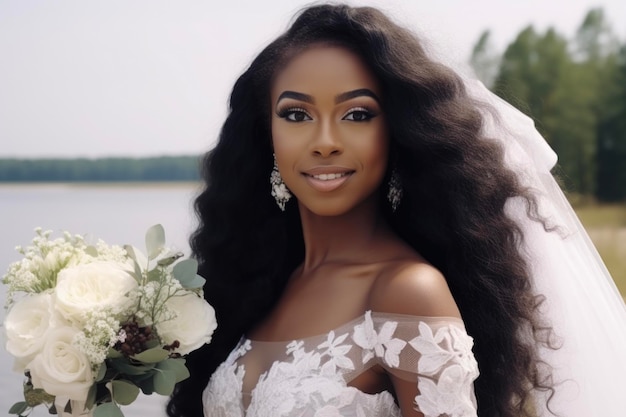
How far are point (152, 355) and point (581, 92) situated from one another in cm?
3573

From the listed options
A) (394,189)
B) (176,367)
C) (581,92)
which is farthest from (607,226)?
(176,367)

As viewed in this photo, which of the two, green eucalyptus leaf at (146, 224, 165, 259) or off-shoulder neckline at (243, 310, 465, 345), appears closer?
off-shoulder neckline at (243, 310, 465, 345)

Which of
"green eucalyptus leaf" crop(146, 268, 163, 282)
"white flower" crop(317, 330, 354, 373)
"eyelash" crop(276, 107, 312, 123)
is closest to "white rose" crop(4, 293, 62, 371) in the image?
"green eucalyptus leaf" crop(146, 268, 163, 282)

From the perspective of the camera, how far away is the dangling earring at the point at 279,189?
3078mm

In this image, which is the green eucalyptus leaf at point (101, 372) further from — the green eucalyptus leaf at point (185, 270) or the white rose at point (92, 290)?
the green eucalyptus leaf at point (185, 270)

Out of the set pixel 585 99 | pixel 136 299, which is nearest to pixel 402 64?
pixel 136 299

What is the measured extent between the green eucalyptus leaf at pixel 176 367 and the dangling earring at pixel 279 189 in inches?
34.4

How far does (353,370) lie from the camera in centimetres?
247

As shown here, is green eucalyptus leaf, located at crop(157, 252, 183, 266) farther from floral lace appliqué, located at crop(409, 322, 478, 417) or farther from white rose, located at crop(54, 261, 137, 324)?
floral lace appliqué, located at crop(409, 322, 478, 417)

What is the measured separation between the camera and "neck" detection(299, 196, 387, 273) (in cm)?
279

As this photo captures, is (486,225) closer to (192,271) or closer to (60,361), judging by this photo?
(192,271)

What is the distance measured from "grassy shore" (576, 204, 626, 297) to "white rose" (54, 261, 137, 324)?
2362cm

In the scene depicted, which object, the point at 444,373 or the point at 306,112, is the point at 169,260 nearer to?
the point at 306,112

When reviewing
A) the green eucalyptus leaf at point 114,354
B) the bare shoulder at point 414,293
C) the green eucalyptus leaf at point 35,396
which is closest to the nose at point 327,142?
the bare shoulder at point 414,293
